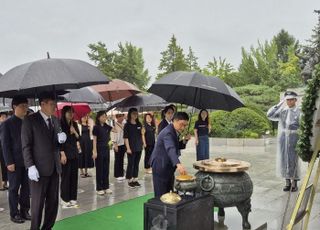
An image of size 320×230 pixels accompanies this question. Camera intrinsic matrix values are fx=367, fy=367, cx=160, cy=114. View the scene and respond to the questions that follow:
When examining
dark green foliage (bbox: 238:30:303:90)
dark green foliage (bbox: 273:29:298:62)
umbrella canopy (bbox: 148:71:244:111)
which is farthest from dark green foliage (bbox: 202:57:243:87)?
umbrella canopy (bbox: 148:71:244:111)

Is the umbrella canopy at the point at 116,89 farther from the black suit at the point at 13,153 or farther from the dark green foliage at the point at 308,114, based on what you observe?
the dark green foliage at the point at 308,114

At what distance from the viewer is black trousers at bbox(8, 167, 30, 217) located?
17.1 feet

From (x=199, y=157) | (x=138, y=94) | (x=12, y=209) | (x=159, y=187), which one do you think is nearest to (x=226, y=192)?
(x=159, y=187)

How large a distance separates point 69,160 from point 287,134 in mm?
3939

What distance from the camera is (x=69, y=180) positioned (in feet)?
19.6

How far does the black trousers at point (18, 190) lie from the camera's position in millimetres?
5215

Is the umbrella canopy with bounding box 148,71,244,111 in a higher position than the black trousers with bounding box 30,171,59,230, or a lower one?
higher

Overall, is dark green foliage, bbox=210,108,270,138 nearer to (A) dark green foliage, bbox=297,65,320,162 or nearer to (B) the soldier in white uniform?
(B) the soldier in white uniform

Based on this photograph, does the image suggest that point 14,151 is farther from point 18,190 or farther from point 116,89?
point 116,89

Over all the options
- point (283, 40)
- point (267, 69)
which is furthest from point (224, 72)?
point (283, 40)

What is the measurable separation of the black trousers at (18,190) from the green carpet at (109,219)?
2.10 ft

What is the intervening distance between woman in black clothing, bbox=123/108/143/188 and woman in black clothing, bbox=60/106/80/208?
1.49 m

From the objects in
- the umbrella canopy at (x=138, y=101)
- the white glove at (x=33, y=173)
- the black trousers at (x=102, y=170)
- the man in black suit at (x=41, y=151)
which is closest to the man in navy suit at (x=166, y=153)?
the man in black suit at (x=41, y=151)

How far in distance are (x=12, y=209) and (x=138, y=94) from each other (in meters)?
4.02
